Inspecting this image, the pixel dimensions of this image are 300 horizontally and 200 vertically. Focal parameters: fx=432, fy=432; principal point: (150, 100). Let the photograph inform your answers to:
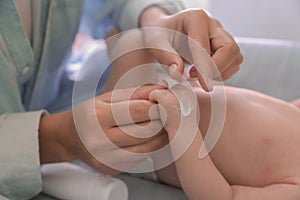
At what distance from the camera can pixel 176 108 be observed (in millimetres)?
479

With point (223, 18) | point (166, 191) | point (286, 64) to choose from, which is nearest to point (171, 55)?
point (166, 191)

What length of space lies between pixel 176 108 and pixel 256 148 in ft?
0.52

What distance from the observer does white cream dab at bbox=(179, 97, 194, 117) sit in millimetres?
482

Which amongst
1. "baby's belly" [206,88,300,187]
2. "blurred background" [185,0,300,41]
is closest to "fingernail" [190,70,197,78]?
"baby's belly" [206,88,300,187]

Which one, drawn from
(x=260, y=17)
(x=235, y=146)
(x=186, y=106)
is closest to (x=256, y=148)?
(x=235, y=146)

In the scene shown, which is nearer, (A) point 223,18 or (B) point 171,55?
(B) point 171,55

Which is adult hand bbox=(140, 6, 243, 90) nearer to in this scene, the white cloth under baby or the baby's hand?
the baby's hand

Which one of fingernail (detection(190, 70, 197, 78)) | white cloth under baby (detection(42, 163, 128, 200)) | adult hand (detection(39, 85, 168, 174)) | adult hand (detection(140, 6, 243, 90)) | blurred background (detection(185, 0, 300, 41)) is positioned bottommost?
blurred background (detection(185, 0, 300, 41))

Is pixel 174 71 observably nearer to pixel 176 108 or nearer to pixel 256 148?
pixel 176 108

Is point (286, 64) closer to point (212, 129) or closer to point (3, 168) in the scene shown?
point (212, 129)

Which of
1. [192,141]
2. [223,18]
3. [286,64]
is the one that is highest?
[192,141]

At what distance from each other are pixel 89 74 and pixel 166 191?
0.19 metres

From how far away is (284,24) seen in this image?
1.21m

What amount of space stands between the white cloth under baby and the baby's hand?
0.11 metres
